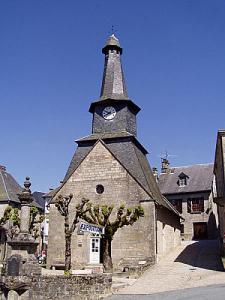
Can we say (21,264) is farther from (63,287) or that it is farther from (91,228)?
(91,228)

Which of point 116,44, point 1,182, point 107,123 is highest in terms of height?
point 116,44

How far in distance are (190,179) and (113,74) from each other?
1584 centimetres

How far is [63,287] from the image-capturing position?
14.5 m

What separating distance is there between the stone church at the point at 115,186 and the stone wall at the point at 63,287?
22.5ft

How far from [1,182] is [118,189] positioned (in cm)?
1545

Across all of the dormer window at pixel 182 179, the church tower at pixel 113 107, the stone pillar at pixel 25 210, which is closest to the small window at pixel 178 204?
the dormer window at pixel 182 179

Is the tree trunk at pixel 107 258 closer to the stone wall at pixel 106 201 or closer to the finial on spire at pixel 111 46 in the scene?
the stone wall at pixel 106 201

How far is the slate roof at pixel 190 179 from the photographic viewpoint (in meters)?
37.5

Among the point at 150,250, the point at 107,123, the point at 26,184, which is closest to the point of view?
the point at 26,184

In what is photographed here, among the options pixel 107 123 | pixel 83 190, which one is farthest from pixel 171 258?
pixel 107 123

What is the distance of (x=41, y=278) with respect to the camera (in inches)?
573

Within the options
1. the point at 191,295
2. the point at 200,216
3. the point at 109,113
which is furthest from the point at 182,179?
the point at 191,295

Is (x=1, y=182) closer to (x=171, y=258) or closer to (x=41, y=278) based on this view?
(x=171, y=258)

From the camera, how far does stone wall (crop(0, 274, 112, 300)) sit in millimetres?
14305
